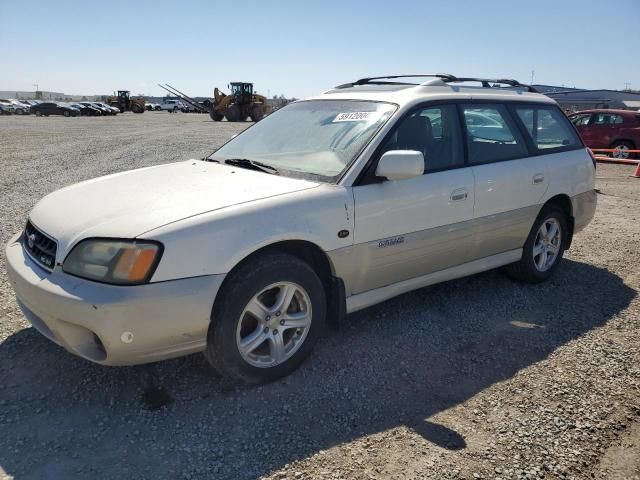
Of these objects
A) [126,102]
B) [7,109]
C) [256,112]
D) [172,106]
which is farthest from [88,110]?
[172,106]

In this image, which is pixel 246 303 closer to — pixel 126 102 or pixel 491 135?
pixel 491 135

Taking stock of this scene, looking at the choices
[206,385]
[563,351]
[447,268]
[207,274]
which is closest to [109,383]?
[206,385]

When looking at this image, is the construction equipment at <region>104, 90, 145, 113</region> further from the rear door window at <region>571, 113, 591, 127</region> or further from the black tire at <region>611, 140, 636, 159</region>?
the black tire at <region>611, 140, 636, 159</region>

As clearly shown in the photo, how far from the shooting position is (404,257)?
3561mm

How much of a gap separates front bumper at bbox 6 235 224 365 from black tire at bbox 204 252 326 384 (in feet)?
0.25

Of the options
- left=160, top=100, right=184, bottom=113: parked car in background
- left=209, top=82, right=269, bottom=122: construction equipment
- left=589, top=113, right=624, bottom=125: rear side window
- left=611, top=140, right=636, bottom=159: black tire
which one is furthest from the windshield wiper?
left=160, top=100, right=184, bottom=113: parked car in background

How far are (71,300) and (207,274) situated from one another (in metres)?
→ 0.65

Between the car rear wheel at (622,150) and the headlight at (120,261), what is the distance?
15.3 meters

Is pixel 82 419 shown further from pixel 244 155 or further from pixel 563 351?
pixel 563 351

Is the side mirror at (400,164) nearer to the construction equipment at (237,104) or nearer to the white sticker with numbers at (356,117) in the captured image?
the white sticker with numbers at (356,117)

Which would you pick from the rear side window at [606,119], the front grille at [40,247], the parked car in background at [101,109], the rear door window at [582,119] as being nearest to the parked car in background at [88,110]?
the parked car in background at [101,109]

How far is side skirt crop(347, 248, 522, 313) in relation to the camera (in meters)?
3.42

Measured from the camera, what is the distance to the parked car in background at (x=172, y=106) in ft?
213

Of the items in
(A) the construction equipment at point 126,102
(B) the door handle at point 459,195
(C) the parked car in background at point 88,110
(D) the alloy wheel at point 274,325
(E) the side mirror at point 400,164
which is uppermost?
(A) the construction equipment at point 126,102
